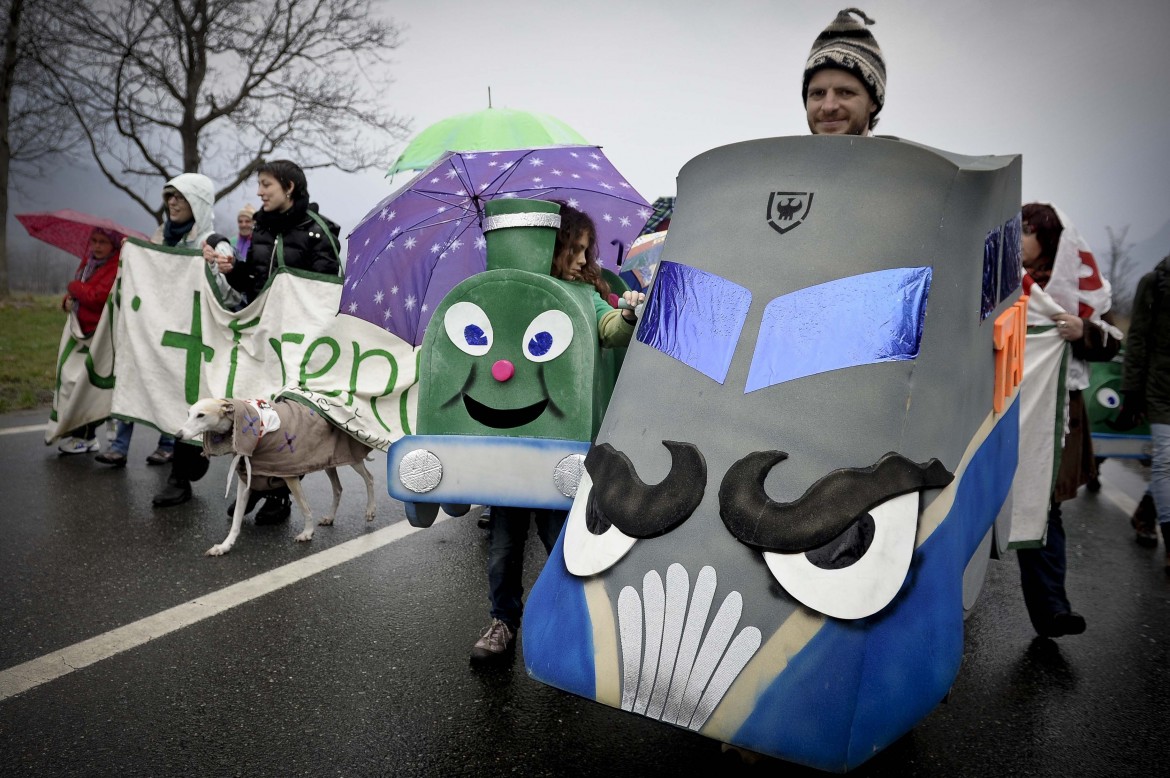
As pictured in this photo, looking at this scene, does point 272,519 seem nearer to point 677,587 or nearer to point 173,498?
point 173,498

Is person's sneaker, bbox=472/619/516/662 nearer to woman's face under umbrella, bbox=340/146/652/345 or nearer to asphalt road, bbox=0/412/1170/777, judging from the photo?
asphalt road, bbox=0/412/1170/777

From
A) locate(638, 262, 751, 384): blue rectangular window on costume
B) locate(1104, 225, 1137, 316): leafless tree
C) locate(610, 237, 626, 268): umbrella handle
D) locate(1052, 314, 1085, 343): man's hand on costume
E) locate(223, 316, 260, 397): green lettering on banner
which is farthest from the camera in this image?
locate(1104, 225, 1137, 316): leafless tree

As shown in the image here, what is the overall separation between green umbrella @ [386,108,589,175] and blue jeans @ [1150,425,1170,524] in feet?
15.1

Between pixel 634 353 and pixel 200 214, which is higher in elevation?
pixel 200 214

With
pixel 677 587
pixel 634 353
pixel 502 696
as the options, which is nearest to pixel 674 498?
pixel 677 587

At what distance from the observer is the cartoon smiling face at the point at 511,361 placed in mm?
3014

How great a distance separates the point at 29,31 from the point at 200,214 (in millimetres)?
13686

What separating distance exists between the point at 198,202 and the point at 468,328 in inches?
168

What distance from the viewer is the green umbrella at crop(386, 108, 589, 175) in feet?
23.3

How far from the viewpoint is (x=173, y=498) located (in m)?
5.57

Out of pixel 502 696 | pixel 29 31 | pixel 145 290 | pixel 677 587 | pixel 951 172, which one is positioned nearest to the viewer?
pixel 677 587

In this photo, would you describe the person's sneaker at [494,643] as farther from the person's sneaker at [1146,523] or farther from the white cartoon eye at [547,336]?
the person's sneaker at [1146,523]

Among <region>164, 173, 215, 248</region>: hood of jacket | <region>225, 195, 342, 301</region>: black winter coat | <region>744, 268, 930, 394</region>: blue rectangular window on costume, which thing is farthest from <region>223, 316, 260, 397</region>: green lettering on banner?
<region>744, 268, 930, 394</region>: blue rectangular window on costume

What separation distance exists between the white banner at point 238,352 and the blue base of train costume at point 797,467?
3.49 meters
